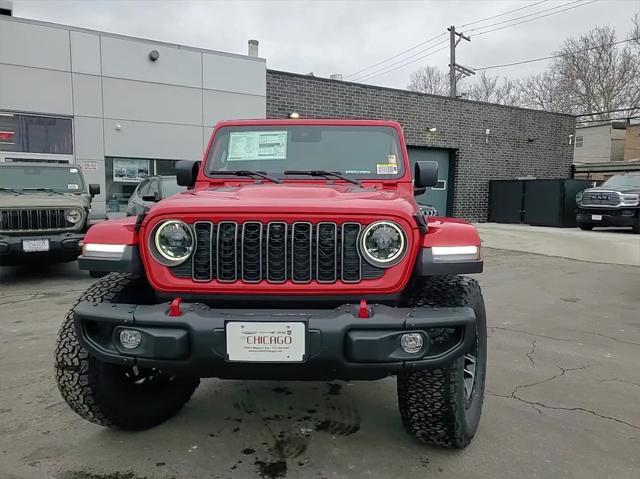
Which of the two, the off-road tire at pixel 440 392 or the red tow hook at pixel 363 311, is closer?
the red tow hook at pixel 363 311

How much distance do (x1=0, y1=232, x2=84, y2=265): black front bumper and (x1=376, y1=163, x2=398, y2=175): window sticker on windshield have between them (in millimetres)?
5091

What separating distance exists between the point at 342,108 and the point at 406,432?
42.2ft

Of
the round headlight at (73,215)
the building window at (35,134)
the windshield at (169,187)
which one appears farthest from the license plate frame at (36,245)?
the building window at (35,134)

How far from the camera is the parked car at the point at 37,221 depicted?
6.67 meters

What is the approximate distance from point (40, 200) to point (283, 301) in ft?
19.7

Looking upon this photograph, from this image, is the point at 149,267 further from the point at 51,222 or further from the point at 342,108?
the point at 342,108

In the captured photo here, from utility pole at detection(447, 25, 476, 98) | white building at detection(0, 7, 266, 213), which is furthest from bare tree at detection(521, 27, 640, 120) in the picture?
white building at detection(0, 7, 266, 213)

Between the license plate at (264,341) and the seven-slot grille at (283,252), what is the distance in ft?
0.84

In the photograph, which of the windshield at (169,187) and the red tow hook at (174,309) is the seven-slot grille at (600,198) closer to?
the windshield at (169,187)

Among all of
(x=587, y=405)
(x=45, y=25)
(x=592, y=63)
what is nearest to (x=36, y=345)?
(x=587, y=405)

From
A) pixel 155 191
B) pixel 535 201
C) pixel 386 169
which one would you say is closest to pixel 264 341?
pixel 386 169

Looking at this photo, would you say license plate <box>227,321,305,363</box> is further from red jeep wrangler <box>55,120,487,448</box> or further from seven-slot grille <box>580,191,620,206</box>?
seven-slot grille <box>580,191,620,206</box>

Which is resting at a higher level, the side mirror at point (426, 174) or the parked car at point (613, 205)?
the side mirror at point (426, 174)

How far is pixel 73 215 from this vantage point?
7.08 m
